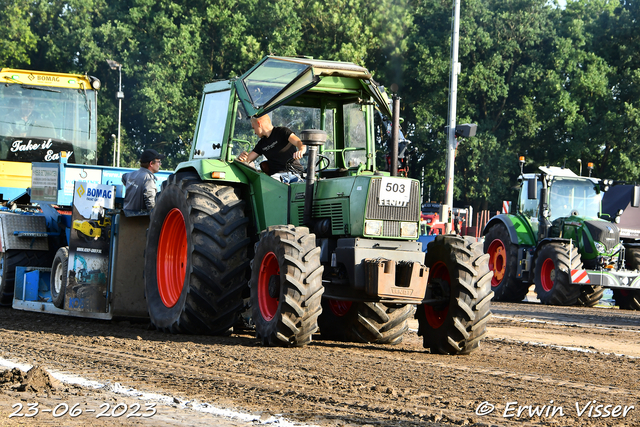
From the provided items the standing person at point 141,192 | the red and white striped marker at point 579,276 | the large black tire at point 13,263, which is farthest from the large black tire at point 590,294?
the large black tire at point 13,263

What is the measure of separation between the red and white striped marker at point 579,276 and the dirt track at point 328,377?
6.45 m

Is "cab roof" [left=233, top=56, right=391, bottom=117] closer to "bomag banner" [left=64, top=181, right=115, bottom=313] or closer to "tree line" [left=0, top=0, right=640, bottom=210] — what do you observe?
"bomag banner" [left=64, top=181, right=115, bottom=313]

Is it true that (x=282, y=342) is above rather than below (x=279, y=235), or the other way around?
below

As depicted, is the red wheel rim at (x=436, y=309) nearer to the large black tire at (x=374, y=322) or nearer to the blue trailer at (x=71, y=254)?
the large black tire at (x=374, y=322)

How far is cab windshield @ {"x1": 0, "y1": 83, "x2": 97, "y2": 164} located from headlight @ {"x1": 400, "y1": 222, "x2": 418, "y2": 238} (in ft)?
37.9

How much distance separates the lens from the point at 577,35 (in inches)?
1663

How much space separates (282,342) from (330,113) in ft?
9.75

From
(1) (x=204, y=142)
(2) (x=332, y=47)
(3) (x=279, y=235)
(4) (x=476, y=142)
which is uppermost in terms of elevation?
(2) (x=332, y=47)

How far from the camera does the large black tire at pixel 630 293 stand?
17.3 metres

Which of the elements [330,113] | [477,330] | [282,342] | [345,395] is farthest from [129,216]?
[345,395]

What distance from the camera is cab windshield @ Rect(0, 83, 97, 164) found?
17.5 meters

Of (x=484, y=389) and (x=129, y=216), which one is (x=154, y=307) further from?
(x=484, y=389)

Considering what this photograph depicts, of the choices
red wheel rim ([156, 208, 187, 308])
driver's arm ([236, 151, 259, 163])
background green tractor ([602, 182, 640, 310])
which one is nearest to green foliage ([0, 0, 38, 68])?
background green tractor ([602, 182, 640, 310])

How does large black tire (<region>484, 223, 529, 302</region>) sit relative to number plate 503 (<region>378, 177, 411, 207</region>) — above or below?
below
